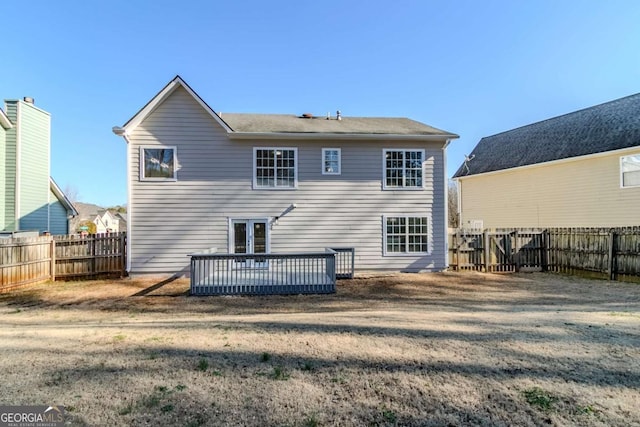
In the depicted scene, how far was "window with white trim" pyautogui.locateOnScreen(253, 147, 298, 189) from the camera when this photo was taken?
41.3ft

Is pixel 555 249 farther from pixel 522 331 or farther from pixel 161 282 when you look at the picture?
pixel 161 282

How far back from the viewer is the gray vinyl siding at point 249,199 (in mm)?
12109

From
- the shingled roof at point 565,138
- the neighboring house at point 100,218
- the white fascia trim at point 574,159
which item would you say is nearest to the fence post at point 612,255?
the white fascia trim at point 574,159

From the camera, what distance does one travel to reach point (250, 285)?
31.9 feet

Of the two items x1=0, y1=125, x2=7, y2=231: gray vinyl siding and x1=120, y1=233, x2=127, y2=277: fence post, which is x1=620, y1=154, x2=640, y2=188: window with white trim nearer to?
x1=120, y1=233, x2=127, y2=277: fence post

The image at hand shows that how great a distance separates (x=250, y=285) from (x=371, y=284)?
4.07 metres

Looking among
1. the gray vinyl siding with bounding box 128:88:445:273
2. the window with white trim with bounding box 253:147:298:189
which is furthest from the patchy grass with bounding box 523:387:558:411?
the window with white trim with bounding box 253:147:298:189

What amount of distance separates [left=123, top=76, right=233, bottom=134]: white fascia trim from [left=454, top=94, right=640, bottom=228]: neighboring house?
1617 cm

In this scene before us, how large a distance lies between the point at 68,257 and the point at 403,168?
513 inches

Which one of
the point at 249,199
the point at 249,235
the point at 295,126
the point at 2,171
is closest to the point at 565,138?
the point at 295,126

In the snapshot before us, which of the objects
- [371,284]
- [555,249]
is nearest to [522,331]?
[371,284]

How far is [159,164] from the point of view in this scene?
12.2 m

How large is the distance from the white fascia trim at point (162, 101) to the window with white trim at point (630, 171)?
54.4ft

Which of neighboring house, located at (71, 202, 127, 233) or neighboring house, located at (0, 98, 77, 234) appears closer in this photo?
neighboring house, located at (0, 98, 77, 234)
